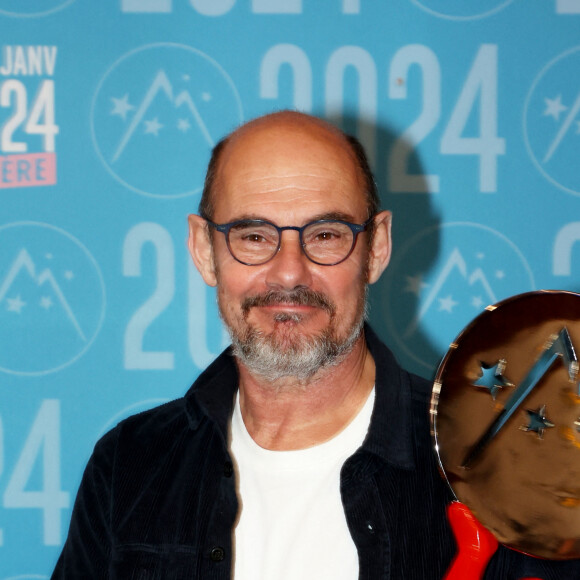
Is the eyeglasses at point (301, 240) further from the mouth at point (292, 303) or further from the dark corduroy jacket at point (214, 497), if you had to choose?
the dark corduroy jacket at point (214, 497)

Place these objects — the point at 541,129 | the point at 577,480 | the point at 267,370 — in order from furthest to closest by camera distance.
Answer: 1. the point at 541,129
2. the point at 267,370
3. the point at 577,480

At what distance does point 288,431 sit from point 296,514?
150 millimetres

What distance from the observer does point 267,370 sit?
1.24 m

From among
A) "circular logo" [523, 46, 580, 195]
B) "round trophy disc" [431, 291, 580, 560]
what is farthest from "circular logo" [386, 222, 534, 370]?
"round trophy disc" [431, 291, 580, 560]

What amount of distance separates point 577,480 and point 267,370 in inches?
21.9

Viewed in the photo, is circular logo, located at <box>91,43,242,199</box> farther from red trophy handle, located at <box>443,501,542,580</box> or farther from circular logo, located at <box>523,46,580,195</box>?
red trophy handle, located at <box>443,501,542,580</box>

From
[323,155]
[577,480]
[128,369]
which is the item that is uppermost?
[323,155]

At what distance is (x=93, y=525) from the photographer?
4.50ft

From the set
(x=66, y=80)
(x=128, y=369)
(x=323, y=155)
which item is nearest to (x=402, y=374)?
(x=323, y=155)

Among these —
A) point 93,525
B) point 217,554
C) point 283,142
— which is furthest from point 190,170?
point 217,554

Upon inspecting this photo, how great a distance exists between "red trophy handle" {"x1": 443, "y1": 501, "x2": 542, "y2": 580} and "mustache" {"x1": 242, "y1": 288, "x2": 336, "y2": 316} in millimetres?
461

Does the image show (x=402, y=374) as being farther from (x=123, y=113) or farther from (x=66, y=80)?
(x=66, y=80)

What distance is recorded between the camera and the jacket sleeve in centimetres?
135

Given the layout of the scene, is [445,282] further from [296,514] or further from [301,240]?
[296,514]
